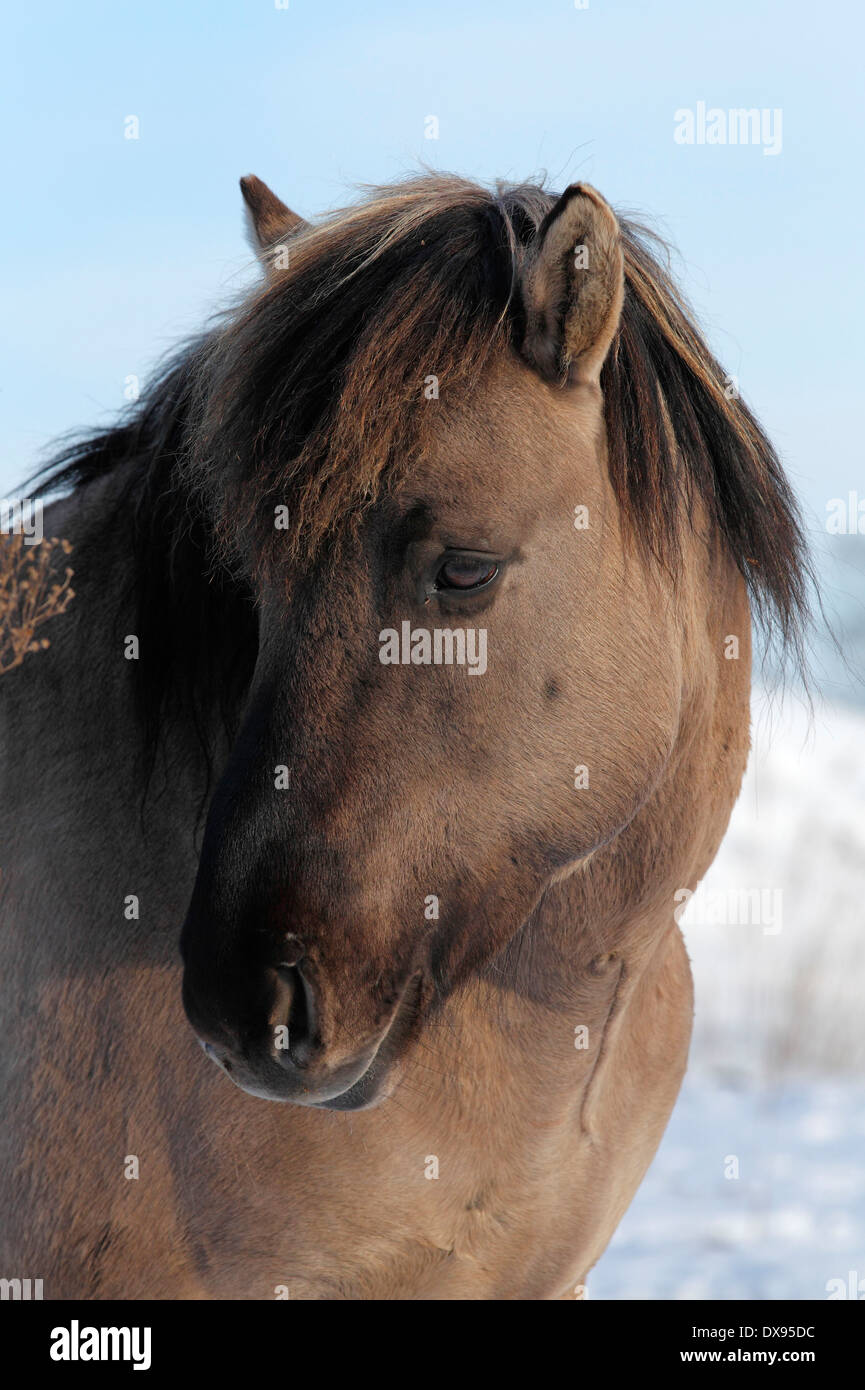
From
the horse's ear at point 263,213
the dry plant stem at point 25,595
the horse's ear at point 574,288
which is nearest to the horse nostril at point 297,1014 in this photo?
the dry plant stem at point 25,595

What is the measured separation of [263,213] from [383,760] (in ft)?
4.29

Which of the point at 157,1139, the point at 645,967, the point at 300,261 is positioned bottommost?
the point at 157,1139

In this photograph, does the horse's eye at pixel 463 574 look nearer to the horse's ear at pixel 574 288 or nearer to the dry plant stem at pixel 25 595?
the horse's ear at pixel 574 288

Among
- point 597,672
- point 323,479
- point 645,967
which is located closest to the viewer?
point 323,479

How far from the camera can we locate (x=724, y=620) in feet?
7.88

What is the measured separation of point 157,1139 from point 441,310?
1.62m

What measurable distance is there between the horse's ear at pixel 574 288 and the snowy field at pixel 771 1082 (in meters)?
0.91

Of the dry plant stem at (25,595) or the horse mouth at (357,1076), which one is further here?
the dry plant stem at (25,595)

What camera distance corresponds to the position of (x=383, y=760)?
1.90 metres

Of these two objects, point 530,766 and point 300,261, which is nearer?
point 530,766

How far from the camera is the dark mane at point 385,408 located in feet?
6.32

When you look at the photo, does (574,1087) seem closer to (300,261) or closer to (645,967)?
(645,967)

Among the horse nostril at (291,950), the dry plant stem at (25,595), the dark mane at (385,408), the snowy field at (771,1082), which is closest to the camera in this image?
the horse nostril at (291,950)
